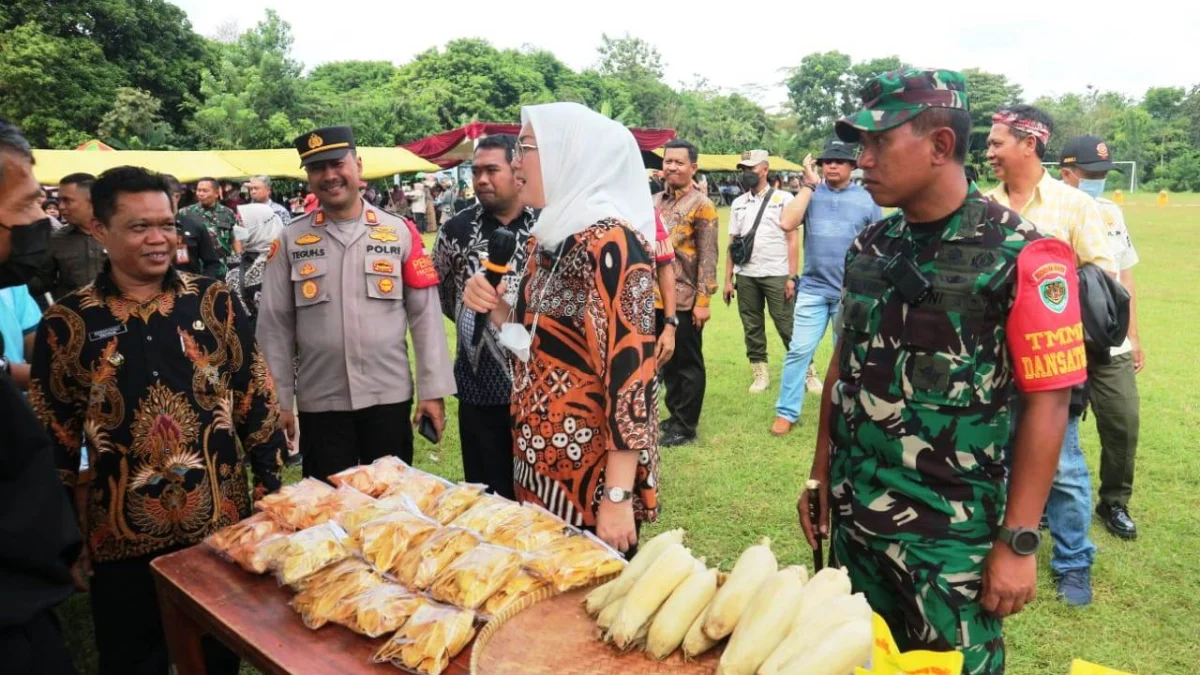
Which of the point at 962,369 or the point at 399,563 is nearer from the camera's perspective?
the point at 962,369

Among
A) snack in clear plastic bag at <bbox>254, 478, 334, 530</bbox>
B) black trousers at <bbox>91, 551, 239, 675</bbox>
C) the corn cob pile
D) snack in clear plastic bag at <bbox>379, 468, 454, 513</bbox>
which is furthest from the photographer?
black trousers at <bbox>91, 551, 239, 675</bbox>

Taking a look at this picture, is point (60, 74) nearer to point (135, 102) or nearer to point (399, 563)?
point (135, 102)

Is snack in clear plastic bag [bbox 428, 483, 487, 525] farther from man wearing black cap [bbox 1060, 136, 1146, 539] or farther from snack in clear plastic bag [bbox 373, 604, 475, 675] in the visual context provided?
man wearing black cap [bbox 1060, 136, 1146, 539]

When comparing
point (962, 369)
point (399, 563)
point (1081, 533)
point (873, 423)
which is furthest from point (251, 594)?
point (1081, 533)

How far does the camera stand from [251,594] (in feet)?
6.69

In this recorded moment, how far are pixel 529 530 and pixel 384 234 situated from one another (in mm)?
1840

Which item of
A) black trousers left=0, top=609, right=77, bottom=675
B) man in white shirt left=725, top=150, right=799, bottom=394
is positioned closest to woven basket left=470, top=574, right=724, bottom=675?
black trousers left=0, top=609, right=77, bottom=675

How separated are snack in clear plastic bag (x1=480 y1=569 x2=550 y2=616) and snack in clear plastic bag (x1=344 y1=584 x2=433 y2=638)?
0.16 m

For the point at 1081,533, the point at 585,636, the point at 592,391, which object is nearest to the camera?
the point at 585,636

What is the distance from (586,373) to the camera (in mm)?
2211

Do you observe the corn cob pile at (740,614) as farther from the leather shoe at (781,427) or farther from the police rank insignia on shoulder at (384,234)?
the leather shoe at (781,427)

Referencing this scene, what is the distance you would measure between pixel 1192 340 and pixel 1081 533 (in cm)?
682

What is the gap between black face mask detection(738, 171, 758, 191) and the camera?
696 cm

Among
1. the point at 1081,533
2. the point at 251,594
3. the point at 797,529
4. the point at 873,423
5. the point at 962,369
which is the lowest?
the point at 797,529
